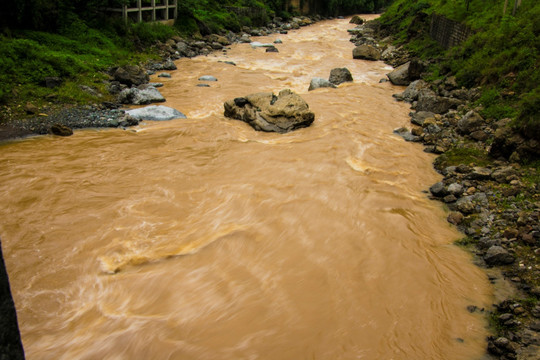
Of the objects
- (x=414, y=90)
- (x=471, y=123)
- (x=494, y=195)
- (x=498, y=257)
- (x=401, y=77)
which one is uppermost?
(x=401, y=77)

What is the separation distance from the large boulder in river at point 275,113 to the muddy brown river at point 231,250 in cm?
60

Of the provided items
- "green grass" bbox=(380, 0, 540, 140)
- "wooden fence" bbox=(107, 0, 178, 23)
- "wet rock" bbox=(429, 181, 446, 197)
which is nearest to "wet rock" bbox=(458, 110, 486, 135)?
"green grass" bbox=(380, 0, 540, 140)

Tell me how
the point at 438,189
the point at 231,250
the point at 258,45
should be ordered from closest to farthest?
1. the point at 231,250
2. the point at 438,189
3. the point at 258,45

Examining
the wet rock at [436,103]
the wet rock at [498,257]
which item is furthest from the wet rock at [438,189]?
the wet rock at [436,103]

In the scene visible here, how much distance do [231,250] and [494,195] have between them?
585 cm

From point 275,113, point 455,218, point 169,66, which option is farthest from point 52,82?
point 455,218

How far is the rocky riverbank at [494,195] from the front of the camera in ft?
17.4

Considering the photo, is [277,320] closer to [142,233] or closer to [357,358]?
[357,358]

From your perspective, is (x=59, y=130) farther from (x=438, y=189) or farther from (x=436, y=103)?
(x=436, y=103)

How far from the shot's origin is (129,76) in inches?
607

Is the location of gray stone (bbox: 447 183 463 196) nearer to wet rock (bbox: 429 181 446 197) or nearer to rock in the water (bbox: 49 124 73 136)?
wet rock (bbox: 429 181 446 197)

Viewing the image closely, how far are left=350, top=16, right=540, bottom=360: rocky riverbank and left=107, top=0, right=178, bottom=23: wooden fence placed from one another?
667 inches

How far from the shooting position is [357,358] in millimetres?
4824

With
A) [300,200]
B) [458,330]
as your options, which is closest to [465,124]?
[300,200]
